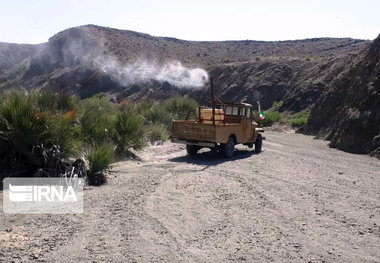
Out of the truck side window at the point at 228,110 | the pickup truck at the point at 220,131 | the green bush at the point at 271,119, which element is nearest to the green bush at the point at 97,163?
the pickup truck at the point at 220,131

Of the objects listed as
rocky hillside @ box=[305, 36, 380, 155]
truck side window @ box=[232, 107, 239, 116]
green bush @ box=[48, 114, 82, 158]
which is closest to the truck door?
truck side window @ box=[232, 107, 239, 116]

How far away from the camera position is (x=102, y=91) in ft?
227

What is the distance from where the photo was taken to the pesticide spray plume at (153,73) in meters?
62.3

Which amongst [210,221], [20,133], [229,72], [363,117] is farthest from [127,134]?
[229,72]

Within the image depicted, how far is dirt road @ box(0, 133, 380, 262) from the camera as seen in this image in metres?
6.71

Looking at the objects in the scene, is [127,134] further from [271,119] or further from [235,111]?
[271,119]

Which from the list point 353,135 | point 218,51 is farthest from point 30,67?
point 353,135

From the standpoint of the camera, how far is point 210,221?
8.34 m

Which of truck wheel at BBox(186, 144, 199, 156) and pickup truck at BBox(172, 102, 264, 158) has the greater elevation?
pickup truck at BBox(172, 102, 264, 158)

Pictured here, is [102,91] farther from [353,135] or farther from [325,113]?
[353,135]

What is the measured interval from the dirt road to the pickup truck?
304cm

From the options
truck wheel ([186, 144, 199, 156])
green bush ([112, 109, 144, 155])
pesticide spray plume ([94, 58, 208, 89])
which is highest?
pesticide spray plume ([94, 58, 208, 89])

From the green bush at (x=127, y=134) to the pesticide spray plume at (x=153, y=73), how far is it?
44.5 meters

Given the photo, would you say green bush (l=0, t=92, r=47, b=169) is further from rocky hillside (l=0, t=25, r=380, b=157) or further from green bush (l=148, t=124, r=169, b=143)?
rocky hillside (l=0, t=25, r=380, b=157)
